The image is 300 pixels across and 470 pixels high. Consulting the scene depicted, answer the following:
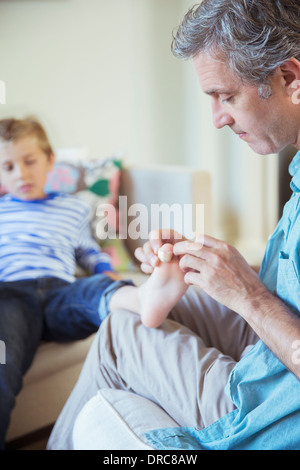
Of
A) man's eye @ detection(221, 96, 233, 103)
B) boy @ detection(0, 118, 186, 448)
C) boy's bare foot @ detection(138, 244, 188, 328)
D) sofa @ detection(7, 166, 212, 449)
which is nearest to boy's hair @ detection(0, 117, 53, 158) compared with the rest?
boy @ detection(0, 118, 186, 448)

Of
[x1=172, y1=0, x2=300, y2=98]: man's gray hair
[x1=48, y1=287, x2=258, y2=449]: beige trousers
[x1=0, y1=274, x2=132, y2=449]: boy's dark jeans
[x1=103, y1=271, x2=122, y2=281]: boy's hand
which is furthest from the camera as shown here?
[x1=103, y1=271, x2=122, y2=281]: boy's hand

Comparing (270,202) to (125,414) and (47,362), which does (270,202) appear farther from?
(125,414)

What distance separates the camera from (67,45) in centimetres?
193

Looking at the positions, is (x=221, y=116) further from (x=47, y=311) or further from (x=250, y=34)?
(x=47, y=311)

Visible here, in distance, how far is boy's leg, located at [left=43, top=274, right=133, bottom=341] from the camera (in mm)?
1147

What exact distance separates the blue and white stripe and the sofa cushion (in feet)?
1.39

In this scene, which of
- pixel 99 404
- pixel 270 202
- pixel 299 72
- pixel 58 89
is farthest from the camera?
pixel 270 202

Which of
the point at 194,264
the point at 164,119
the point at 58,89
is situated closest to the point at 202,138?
the point at 164,119

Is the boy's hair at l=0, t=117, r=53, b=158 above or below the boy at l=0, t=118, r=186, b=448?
above

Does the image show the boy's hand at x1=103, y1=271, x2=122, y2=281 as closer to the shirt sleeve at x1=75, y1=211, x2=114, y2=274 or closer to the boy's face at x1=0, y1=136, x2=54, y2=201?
the shirt sleeve at x1=75, y1=211, x2=114, y2=274

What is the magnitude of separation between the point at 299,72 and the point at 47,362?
2.51 feet

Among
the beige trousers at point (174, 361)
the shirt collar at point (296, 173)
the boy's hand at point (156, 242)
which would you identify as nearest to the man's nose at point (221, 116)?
the shirt collar at point (296, 173)

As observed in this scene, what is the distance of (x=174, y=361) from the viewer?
33.1 inches

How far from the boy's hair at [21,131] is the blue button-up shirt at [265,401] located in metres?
0.66
